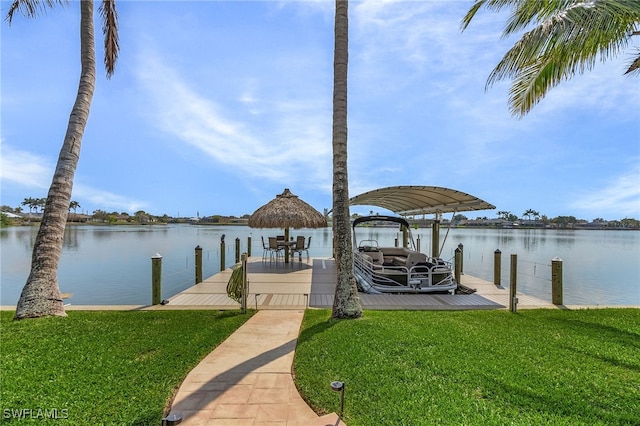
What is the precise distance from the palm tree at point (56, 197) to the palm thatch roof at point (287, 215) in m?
7.21

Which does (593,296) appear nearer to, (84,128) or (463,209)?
(463,209)

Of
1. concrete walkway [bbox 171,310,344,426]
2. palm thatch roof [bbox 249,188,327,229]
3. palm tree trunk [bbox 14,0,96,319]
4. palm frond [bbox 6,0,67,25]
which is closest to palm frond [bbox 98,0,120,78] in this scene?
palm frond [bbox 6,0,67,25]

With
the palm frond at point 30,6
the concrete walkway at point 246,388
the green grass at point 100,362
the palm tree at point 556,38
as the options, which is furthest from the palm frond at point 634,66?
the palm frond at point 30,6

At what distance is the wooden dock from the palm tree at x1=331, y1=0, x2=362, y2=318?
4.09 ft

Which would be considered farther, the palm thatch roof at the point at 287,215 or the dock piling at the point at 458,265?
the palm thatch roof at the point at 287,215

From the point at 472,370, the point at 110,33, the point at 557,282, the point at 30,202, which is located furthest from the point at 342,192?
the point at 30,202

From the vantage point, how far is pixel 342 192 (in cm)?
546

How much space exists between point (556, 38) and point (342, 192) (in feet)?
13.5

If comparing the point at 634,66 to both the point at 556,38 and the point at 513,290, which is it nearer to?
the point at 556,38

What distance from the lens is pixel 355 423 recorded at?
2.57 metres

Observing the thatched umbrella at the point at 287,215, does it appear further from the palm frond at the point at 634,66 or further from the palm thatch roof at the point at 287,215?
the palm frond at the point at 634,66

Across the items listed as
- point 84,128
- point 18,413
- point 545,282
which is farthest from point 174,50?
point 545,282

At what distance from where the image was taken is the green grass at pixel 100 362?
9.14 feet

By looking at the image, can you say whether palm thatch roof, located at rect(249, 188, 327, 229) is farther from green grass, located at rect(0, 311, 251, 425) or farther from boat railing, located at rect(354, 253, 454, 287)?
green grass, located at rect(0, 311, 251, 425)
